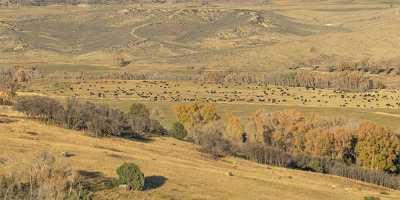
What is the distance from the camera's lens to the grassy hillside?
46.5 meters

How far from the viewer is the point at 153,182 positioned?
47.2m

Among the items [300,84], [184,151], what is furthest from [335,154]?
[300,84]

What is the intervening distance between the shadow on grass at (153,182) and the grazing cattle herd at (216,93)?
3908 inches

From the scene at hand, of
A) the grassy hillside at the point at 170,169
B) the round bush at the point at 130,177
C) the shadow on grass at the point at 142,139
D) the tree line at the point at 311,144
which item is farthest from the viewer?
the tree line at the point at 311,144

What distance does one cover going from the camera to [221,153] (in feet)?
226

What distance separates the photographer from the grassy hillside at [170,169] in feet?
152

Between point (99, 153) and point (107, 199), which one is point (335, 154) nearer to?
point (99, 153)

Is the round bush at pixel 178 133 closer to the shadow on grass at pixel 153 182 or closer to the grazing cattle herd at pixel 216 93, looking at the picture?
the shadow on grass at pixel 153 182

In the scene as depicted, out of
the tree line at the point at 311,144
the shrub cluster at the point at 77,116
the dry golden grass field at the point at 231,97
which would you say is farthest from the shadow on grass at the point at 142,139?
the dry golden grass field at the point at 231,97

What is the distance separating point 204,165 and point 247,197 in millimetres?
11546

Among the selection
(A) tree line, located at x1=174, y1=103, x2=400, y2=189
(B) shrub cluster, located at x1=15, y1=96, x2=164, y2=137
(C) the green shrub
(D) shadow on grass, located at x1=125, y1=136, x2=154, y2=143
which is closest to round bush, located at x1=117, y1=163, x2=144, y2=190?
(B) shrub cluster, located at x1=15, y1=96, x2=164, y2=137

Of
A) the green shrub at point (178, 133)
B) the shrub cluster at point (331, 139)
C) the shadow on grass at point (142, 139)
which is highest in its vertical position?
the shadow on grass at point (142, 139)

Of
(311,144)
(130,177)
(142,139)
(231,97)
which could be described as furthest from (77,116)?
(231,97)

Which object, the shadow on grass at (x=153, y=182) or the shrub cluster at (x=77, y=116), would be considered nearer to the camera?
the shadow on grass at (x=153, y=182)
